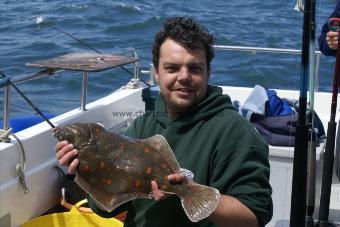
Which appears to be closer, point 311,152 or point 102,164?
point 102,164

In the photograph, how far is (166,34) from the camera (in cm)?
248

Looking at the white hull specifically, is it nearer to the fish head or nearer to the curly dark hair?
the fish head

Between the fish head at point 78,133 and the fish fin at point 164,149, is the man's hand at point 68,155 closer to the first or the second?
the fish head at point 78,133

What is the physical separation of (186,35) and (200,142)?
423 mm

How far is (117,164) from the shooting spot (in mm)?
2273

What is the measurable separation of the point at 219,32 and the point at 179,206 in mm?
13373

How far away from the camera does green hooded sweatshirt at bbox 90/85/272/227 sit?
2.29 m

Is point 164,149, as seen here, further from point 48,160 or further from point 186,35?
point 48,160

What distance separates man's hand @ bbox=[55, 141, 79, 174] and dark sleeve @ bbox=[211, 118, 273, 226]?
525mm

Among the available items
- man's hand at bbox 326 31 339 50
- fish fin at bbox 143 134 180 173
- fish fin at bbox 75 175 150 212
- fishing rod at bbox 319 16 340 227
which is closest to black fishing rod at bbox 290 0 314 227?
fishing rod at bbox 319 16 340 227

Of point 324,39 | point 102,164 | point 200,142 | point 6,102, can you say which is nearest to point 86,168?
point 102,164

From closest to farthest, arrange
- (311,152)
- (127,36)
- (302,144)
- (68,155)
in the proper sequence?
(68,155) → (302,144) → (311,152) → (127,36)

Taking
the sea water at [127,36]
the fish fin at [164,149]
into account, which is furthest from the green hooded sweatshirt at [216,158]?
the sea water at [127,36]

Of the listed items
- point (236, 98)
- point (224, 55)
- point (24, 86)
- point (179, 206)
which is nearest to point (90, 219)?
point (179, 206)
